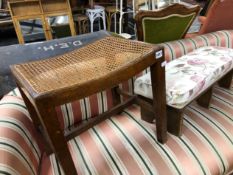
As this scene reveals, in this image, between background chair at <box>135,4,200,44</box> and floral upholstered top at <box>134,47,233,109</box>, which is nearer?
floral upholstered top at <box>134,47,233,109</box>

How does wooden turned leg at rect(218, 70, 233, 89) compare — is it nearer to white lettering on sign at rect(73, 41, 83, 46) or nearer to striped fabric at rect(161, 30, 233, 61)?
striped fabric at rect(161, 30, 233, 61)

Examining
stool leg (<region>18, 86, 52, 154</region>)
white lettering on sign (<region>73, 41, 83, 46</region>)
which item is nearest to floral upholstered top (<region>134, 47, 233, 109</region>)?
stool leg (<region>18, 86, 52, 154</region>)

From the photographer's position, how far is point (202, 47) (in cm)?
114

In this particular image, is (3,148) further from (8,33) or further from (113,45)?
(8,33)

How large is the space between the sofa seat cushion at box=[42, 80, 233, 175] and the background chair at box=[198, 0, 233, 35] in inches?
27.2

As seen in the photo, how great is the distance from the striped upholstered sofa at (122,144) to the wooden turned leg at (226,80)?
17 centimetres

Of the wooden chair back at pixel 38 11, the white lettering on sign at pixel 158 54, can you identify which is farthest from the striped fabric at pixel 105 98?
the wooden chair back at pixel 38 11

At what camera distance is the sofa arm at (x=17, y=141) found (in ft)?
1.87

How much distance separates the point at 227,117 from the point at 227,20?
840mm

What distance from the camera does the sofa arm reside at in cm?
57

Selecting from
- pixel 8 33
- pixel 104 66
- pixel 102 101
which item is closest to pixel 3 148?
pixel 104 66

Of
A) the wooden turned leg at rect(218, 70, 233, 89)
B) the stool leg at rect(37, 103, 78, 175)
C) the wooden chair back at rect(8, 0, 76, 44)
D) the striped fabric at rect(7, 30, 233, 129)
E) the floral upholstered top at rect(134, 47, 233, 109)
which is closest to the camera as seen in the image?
the stool leg at rect(37, 103, 78, 175)

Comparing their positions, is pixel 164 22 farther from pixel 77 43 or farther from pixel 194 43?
pixel 77 43

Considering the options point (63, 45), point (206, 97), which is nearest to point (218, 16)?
point (206, 97)
